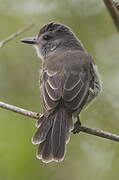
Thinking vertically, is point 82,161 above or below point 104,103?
below

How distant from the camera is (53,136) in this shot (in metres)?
4.25

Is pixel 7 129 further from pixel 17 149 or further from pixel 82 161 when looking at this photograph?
pixel 82 161

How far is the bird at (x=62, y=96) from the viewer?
13.8ft

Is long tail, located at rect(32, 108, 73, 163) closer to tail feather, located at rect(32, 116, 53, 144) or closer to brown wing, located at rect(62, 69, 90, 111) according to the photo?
tail feather, located at rect(32, 116, 53, 144)

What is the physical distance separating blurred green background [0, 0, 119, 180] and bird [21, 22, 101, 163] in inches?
30.9

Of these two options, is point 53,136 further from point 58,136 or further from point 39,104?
point 39,104

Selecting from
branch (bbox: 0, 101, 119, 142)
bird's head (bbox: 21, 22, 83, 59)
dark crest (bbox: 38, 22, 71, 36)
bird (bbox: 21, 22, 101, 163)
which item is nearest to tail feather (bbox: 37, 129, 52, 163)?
bird (bbox: 21, 22, 101, 163)

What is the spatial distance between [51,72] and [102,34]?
7.93ft

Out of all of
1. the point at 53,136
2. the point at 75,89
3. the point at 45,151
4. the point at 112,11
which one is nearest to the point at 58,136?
the point at 53,136

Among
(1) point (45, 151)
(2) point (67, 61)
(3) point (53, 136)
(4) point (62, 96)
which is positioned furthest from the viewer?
(2) point (67, 61)

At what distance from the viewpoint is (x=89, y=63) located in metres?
5.02

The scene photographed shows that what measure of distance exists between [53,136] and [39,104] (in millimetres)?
2205

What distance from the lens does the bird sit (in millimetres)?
4203

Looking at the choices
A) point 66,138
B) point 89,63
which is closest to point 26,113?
point 66,138
